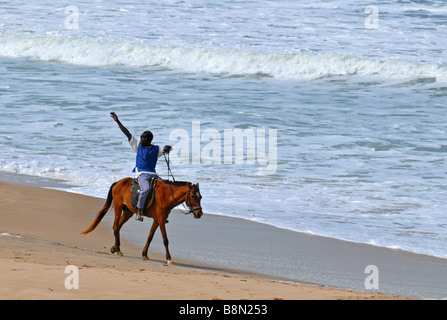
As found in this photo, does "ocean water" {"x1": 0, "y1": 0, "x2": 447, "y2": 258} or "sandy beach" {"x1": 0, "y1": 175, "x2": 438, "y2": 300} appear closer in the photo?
"sandy beach" {"x1": 0, "y1": 175, "x2": 438, "y2": 300}

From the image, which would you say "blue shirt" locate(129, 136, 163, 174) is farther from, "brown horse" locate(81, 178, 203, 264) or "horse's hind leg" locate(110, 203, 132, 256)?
"horse's hind leg" locate(110, 203, 132, 256)

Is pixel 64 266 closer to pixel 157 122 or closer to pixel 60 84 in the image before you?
pixel 157 122

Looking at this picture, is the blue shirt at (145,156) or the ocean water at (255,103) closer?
the blue shirt at (145,156)

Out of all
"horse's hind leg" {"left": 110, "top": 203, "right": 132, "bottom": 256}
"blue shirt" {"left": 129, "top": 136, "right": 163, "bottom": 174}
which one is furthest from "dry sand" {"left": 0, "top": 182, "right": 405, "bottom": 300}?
"blue shirt" {"left": 129, "top": 136, "right": 163, "bottom": 174}

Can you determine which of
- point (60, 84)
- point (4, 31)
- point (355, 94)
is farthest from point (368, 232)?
point (4, 31)

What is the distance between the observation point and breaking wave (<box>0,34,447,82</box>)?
27.9 meters

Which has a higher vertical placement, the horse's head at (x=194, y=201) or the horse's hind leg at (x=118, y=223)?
the horse's head at (x=194, y=201)

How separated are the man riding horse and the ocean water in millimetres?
2719

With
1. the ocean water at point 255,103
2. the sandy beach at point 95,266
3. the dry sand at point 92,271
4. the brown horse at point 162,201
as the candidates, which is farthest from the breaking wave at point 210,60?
the brown horse at point 162,201

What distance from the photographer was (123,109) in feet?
71.0

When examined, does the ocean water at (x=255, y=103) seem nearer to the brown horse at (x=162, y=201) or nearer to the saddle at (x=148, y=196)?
the brown horse at (x=162, y=201)

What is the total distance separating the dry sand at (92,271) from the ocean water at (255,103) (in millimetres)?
2293

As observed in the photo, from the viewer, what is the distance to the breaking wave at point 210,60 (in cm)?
2788

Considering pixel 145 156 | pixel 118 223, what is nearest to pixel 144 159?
pixel 145 156
